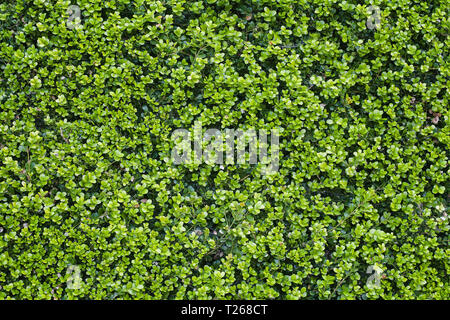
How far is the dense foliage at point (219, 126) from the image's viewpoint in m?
2.87

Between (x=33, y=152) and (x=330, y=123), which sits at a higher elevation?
(x=330, y=123)

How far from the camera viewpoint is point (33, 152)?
9.48 ft

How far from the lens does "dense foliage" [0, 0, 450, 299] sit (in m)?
2.87

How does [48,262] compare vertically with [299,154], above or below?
below

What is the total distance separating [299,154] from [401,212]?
2.83 feet

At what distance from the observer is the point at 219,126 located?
2.96 metres

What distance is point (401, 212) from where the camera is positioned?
9.75 ft

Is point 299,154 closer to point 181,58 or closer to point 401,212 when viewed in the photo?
point 401,212

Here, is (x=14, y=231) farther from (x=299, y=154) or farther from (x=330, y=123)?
(x=330, y=123)

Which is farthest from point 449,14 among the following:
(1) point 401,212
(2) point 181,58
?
(2) point 181,58
